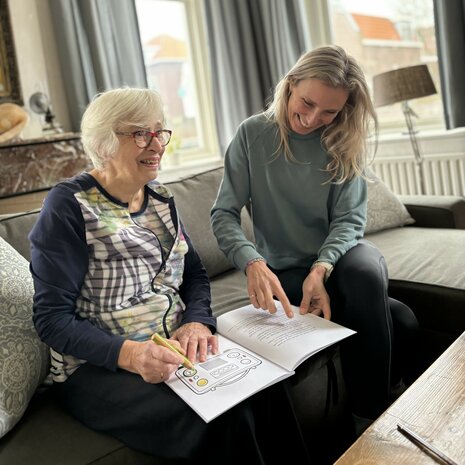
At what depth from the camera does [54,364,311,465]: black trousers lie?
3.31ft

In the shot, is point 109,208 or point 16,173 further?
point 16,173

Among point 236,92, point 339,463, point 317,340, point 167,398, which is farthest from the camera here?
point 236,92

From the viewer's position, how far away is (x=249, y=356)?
111 centimetres

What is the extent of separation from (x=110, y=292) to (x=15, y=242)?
1.56 feet

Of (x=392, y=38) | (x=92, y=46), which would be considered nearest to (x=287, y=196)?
(x=92, y=46)

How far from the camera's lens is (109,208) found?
1.20m

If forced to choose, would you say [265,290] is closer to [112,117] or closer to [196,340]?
[196,340]

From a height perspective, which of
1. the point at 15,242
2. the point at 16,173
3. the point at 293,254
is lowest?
the point at 293,254

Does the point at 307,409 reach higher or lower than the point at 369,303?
lower

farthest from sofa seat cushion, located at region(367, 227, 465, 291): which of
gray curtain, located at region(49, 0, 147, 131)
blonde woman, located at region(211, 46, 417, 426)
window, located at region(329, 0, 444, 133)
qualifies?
gray curtain, located at region(49, 0, 147, 131)

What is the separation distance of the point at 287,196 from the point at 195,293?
423mm

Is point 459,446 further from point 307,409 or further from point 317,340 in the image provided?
point 307,409

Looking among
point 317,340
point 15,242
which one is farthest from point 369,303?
point 15,242

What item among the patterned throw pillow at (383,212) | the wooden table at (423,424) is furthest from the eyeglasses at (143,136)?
the patterned throw pillow at (383,212)
